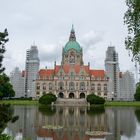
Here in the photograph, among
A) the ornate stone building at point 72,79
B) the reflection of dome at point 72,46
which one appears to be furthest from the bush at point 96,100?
the reflection of dome at point 72,46

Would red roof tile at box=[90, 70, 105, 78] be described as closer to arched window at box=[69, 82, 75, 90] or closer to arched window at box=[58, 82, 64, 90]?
arched window at box=[69, 82, 75, 90]

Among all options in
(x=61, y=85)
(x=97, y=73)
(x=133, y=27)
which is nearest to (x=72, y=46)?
(x=97, y=73)

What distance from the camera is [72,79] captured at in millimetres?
118812

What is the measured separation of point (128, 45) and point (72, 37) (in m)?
123

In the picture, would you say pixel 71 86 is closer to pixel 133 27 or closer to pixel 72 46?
pixel 72 46

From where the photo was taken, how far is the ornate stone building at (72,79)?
118062 mm

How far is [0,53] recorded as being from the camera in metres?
15.5

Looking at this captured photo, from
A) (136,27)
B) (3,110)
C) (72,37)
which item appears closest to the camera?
(3,110)

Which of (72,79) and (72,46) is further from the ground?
(72,46)

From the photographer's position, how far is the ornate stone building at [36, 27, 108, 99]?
118 m

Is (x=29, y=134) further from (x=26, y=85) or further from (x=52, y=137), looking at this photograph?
(x=26, y=85)

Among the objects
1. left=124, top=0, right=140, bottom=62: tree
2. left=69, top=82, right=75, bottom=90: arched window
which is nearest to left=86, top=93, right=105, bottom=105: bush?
left=69, top=82, right=75, bottom=90: arched window

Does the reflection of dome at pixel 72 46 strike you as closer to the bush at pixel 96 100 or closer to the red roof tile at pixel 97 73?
the red roof tile at pixel 97 73

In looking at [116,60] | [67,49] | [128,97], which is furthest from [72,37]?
[128,97]
